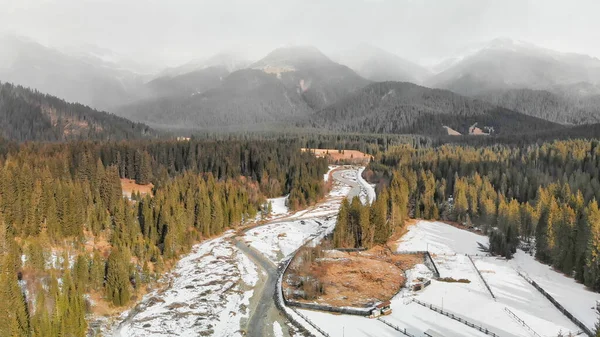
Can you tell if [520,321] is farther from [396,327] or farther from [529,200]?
[529,200]

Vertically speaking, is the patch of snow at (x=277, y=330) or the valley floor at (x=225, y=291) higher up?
the patch of snow at (x=277, y=330)

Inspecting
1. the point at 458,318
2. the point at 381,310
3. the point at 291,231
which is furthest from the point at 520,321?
Answer: the point at 291,231

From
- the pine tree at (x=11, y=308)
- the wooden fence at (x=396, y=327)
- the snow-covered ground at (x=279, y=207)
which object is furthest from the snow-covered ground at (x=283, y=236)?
the pine tree at (x=11, y=308)

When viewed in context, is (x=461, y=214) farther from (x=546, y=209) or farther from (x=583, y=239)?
(x=583, y=239)

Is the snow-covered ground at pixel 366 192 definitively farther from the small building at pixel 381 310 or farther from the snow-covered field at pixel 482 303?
the small building at pixel 381 310

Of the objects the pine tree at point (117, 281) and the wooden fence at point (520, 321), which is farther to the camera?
the pine tree at point (117, 281)

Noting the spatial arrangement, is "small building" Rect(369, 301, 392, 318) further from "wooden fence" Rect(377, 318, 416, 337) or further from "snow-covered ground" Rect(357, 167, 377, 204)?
"snow-covered ground" Rect(357, 167, 377, 204)

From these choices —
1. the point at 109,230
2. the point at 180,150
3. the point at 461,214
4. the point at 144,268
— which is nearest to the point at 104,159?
the point at 180,150
